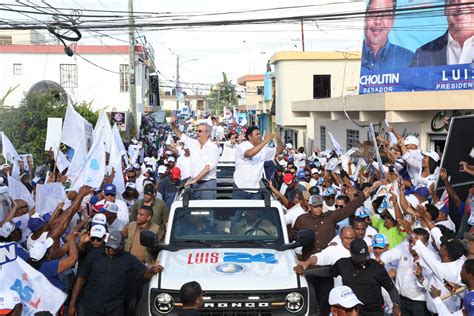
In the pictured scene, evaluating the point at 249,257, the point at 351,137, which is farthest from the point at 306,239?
the point at 351,137

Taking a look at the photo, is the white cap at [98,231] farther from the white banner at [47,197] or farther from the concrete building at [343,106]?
the concrete building at [343,106]

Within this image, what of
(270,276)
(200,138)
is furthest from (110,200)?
(270,276)

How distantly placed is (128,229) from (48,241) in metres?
1.67

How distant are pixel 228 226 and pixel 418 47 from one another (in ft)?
51.5

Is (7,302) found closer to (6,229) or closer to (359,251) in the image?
(6,229)

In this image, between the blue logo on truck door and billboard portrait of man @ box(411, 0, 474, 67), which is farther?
billboard portrait of man @ box(411, 0, 474, 67)

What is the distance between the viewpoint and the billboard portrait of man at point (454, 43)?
64.3 feet

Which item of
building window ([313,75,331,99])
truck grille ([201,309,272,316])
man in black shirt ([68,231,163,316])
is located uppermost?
building window ([313,75,331,99])

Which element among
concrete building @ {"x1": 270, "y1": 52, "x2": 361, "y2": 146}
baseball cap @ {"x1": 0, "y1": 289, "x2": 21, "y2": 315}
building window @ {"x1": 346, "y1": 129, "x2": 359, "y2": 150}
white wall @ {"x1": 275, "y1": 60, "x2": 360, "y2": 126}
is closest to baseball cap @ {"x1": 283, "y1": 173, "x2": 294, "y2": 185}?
baseball cap @ {"x1": 0, "y1": 289, "x2": 21, "y2": 315}

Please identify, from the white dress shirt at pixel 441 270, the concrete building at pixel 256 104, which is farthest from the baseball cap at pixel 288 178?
the concrete building at pixel 256 104

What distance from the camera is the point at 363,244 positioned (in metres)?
6.08

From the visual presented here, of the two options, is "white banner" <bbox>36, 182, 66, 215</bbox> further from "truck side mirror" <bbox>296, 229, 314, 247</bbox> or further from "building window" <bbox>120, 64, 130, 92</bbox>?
"building window" <bbox>120, 64, 130, 92</bbox>

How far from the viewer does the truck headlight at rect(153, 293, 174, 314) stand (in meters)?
6.32

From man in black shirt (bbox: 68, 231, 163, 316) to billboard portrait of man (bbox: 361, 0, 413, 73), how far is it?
55.7ft
